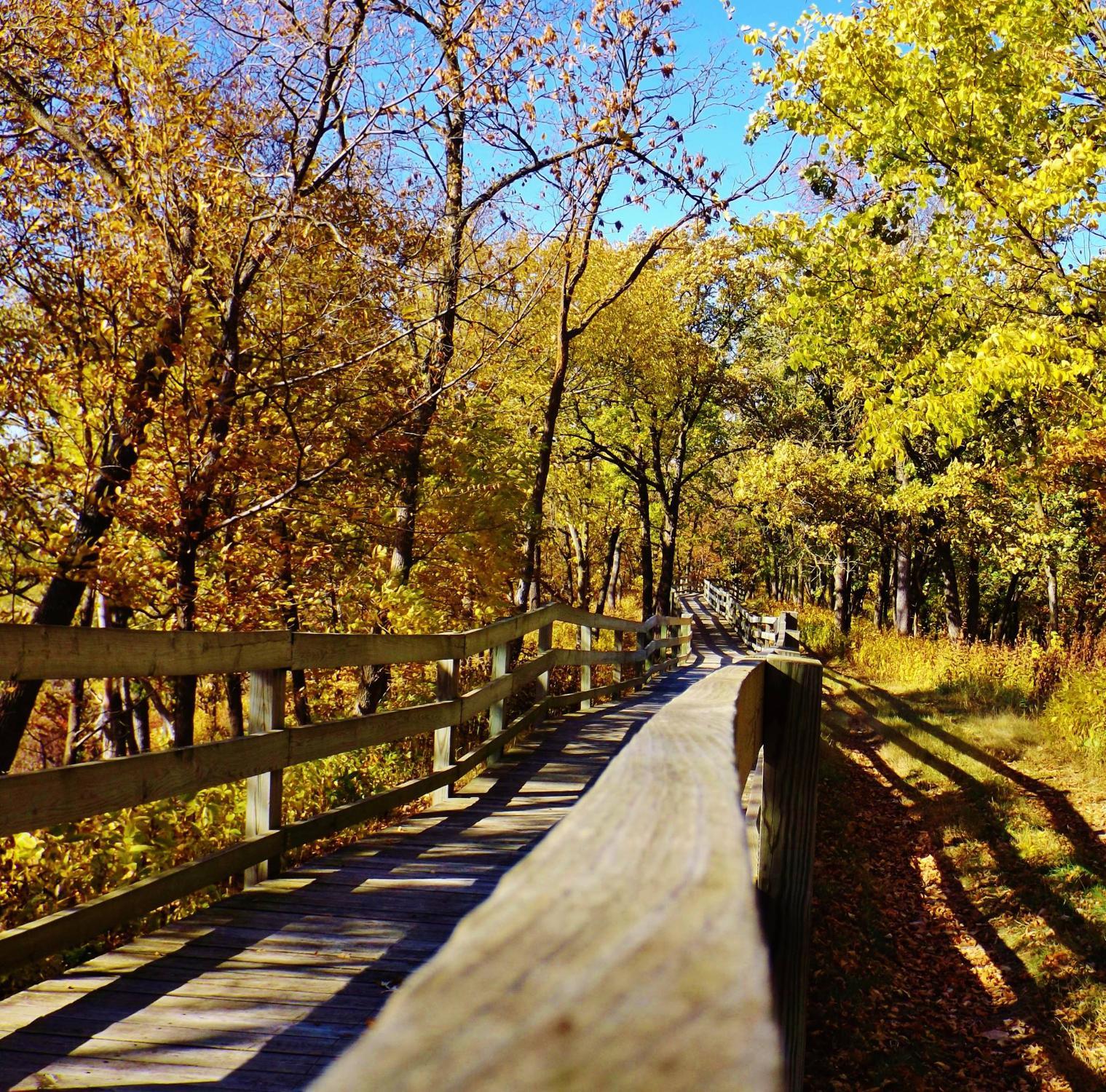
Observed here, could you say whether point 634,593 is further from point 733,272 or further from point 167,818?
point 167,818

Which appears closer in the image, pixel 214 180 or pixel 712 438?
pixel 214 180

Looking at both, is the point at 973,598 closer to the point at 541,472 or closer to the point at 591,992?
the point at 541,472

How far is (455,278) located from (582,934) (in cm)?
1033

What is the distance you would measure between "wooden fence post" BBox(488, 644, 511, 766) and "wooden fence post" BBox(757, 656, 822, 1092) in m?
5.57

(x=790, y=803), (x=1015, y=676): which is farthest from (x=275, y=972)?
(x=1015, y=676)

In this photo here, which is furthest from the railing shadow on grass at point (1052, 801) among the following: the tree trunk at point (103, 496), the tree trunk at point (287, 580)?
the tree trunk at point (103, 496)

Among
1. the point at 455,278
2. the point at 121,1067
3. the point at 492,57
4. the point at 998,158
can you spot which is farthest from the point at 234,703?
the point at 998,158

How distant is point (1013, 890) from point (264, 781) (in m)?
7.11

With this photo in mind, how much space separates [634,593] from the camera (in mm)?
61281

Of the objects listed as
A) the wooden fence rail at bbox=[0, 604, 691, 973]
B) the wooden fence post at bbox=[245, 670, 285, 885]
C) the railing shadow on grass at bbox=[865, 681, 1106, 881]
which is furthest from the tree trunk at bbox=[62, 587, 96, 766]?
the railing shadow on grass at bbox=[865, 681, 1106, 881]

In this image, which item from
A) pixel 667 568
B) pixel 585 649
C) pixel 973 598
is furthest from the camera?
pixel 973 598

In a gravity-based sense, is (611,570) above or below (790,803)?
above

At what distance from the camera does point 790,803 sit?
8.88 ft

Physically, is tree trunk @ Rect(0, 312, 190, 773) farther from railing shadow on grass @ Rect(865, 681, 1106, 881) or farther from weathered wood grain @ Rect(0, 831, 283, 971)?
railing shadow on grass @ Rect(865, 681, 1106, 881)
